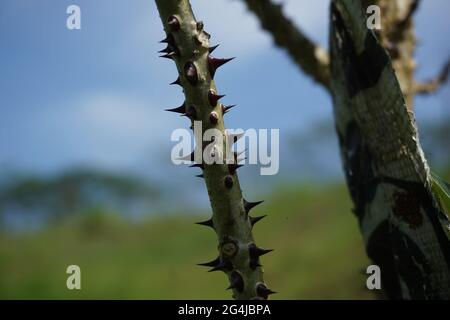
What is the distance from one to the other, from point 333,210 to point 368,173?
4567mm

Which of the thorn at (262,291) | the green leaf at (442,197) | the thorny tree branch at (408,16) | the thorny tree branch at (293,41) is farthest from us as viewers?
the thorny tree branch at (408,16)

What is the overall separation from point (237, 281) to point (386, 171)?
0.47m

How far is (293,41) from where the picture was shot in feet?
7.39

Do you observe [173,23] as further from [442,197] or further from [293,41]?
[293,41]

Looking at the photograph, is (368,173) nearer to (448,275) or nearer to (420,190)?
(420,190)

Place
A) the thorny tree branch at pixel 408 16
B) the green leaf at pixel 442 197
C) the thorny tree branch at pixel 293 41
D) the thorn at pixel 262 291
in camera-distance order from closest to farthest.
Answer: the thorn at pixel 262 291
the green leaf at pixel 442 197
the thorny tree branch at pixel 293 41
the thorny tree branch at pixel 408 16

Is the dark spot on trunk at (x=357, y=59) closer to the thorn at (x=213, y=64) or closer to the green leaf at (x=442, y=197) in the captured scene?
the green leaf at (x=442, y=197)

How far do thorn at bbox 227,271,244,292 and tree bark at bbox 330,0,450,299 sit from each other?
1.37 ft

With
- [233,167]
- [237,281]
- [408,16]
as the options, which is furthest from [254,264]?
[408,16]

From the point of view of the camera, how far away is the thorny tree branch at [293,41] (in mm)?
2146

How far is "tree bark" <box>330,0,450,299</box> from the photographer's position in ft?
4.12

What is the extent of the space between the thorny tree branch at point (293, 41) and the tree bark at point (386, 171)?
0.69 meters

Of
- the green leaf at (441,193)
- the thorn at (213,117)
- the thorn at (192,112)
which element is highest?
the thorn at (192,112)

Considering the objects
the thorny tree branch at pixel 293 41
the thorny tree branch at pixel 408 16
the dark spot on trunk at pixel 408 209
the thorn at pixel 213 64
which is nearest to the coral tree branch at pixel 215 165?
the thorn at pixel 213 64
